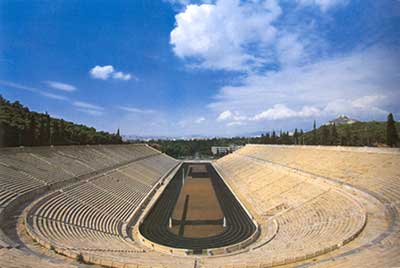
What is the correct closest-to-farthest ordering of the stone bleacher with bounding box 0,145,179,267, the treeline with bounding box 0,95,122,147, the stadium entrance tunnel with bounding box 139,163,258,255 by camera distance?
1. the stone bleacher with bounding box 0,145,179,267
2. the stadium entrance tunnel with bounding box 139,163,258,255
3. the treeline with bounding box 0,95,122,147

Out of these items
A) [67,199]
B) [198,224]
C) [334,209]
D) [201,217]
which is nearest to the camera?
[334,209]

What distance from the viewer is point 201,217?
1594 cm

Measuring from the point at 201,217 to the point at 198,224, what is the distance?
1.30 meters

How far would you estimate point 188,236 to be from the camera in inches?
502

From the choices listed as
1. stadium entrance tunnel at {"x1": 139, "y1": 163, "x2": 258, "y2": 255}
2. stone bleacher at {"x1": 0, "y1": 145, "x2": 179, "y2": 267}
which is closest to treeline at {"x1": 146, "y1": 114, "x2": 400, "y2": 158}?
stadium entrance tunnel at {"x1": 139, "y1": 163, "x2": 258, "y2": 255}

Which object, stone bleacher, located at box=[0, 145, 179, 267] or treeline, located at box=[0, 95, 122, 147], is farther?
treeline, located at box=[0, 95, 122, 147]

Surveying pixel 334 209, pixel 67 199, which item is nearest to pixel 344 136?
pixel 334 209

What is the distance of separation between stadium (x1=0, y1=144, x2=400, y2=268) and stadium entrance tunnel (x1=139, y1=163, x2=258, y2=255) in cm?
5

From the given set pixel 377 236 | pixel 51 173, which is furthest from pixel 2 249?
pixel 51 173

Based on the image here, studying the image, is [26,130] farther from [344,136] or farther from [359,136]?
[359,136]

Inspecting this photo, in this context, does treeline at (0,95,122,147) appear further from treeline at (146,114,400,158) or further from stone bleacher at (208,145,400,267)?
treeline at (146,114,400,158)

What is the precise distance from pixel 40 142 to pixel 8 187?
59.2 feet

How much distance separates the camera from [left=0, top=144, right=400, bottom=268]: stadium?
6613mm

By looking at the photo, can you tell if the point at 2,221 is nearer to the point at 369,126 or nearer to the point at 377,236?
the point at 377,236
